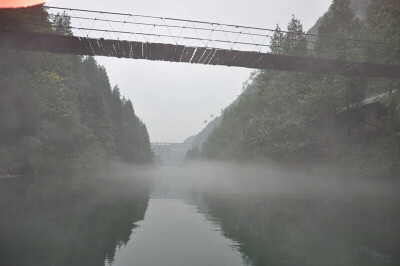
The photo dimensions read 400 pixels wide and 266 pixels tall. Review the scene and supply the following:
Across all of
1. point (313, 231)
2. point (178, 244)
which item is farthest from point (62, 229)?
point (313, 231)

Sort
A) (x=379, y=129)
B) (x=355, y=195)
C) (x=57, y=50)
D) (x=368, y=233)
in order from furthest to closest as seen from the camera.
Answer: (x=379, y=129) < (x=355, y=195) < (x=57, y=50) < (x=368, y=233)

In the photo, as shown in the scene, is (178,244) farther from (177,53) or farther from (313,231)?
(177,53)

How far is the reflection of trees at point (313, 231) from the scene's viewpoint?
34.7 ft

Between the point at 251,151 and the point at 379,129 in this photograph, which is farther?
the point at 251,151

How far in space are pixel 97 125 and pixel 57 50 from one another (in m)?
51.0

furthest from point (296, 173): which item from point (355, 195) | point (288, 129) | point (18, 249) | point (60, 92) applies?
point (18, 249)

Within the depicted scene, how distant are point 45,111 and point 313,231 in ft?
121

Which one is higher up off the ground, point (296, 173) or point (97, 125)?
point (97, 125)

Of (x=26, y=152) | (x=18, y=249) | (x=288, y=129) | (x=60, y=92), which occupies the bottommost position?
(x=18, y=249)

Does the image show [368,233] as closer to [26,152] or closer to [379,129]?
[379,129]

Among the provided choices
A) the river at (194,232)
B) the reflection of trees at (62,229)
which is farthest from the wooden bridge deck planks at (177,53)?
the reflection of trees at (62,229)

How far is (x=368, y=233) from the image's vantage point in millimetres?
13430

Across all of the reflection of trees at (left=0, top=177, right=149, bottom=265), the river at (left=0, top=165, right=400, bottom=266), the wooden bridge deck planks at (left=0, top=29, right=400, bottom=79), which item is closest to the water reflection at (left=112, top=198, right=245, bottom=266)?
the river at (left=0, top=165, right=400, bottom=266)

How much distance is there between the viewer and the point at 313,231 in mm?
13836
